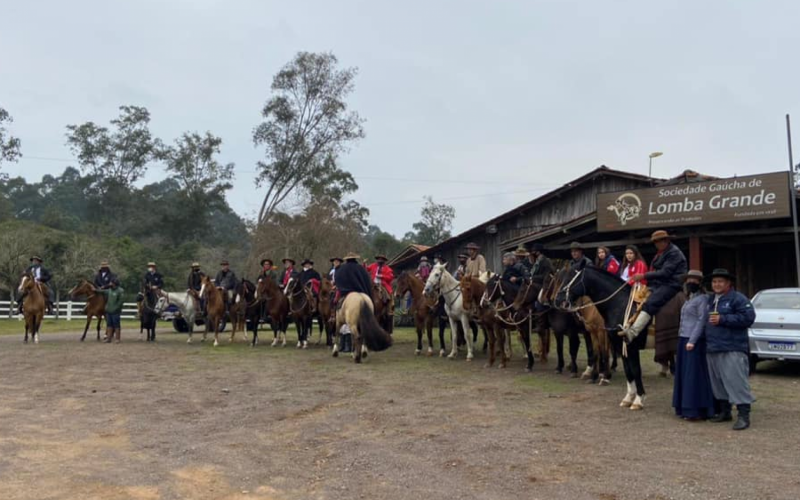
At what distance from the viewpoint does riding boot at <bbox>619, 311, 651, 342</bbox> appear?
849 cm

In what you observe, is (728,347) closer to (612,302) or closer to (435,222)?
(612,302)

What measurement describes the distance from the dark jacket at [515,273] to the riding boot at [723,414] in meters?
5.26

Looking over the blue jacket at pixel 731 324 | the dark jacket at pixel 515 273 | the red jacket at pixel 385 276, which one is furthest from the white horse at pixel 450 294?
the blue jacket at pixel 731 324

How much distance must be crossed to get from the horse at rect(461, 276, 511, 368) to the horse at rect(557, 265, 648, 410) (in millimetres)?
2929

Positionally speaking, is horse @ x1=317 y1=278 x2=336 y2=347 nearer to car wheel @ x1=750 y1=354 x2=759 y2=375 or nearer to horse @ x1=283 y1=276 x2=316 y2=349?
horse @ x1=283 y1=276 x2=316 y2=349

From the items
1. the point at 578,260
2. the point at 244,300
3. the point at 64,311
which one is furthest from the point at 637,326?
the point at 64,311

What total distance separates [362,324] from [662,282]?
20.9ft

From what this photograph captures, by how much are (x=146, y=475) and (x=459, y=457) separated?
2.82 meters

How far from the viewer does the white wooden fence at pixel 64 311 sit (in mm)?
31453

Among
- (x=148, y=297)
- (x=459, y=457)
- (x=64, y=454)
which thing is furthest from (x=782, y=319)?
(x=148, y=297)

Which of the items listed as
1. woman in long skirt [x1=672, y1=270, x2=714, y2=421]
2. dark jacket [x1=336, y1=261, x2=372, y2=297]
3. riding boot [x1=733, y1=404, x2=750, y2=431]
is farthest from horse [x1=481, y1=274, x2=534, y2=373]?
riding boot [x1=733, y1=404, x2=750, y2=431]

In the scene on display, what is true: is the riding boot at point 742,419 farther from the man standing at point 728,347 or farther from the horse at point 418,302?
the horse at point 418,302

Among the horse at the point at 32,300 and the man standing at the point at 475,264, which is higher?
the man standing at the point at 475,264

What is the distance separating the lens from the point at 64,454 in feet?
20.0
